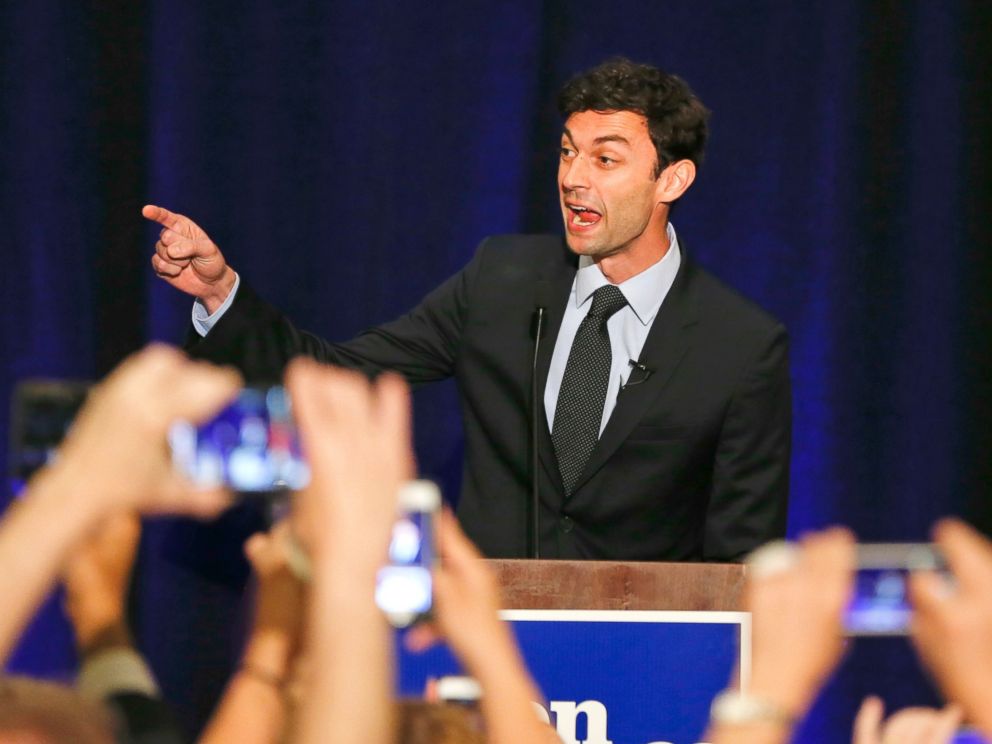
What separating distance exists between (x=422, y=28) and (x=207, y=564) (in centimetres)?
122

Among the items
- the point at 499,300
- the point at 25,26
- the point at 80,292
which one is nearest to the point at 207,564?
the point at 80,292

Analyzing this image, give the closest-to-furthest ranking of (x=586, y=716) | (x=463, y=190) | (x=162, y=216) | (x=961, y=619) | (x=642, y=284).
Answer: (x=961, y=619)
(x=586, y=716)
(x=162, y=216)
(x=642, y=284)
(x=463, y=190)

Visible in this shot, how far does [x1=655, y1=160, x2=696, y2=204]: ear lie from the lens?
2805 mm

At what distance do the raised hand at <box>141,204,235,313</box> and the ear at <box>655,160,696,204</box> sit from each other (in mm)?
828

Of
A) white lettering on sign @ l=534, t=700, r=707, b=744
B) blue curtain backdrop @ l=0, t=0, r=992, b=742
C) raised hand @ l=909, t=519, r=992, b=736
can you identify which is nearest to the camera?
raised hand @ l=909, t=519, r=992, b=736

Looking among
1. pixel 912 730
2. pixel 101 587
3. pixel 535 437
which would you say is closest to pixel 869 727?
pixel 912 730

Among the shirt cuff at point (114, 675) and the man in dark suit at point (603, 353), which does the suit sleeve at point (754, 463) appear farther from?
the shirt cuff at point (114, 675)

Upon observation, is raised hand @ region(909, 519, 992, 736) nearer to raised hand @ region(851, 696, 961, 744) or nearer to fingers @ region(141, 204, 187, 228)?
raised hand @ region(851, 696, 961, 744)

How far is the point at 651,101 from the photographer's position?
278cm

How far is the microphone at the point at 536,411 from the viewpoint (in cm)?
224

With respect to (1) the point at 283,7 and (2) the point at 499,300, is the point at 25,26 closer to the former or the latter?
(1) the point at 283,7

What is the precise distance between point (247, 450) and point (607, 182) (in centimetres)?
164

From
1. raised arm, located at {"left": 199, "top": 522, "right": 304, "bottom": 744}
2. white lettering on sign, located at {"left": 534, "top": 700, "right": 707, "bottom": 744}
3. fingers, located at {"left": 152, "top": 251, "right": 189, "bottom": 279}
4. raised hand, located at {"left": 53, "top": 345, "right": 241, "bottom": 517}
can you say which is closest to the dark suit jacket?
fingers, located at {"left": 152, "top": 251, "right": 189, "bottom": 279}

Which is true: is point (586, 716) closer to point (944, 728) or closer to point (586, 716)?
point (586, 716)
